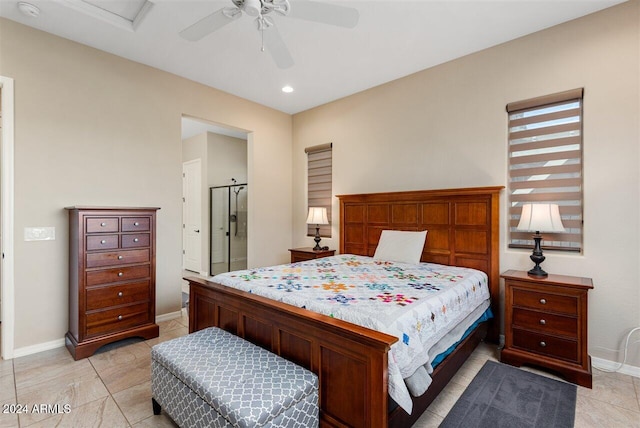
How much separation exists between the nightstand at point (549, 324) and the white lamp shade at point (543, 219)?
15.8 inches

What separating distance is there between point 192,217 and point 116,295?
357 centimetres

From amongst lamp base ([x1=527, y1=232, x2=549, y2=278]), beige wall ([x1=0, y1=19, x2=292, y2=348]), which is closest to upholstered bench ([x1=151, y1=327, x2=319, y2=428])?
beige wall ([x1=0, y1=19, x2=292, y2=348])

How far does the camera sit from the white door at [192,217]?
6.06 m

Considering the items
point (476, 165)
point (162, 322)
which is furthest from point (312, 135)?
point (162, 322)

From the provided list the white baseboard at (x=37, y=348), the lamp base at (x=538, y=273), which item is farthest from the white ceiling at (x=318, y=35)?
the white baseboard at (x=37, y=348)

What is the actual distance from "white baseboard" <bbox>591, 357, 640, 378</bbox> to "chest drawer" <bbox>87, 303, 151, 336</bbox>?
4.03m

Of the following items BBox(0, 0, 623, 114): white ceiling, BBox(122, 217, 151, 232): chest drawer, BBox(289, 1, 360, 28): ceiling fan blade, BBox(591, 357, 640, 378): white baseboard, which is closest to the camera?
BBox(289, 1, 360, 28): ceiling fan blade

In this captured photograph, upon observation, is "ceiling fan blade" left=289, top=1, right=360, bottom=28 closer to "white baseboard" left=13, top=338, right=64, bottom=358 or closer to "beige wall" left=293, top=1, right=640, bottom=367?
"beige wall" left=293, top=1, right=640, bottom=367

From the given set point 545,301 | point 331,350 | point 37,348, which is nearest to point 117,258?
point 37,348

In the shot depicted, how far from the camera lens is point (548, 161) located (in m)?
2.79

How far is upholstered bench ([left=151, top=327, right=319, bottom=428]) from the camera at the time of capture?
4.44ft

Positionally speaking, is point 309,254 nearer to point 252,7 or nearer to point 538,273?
point 538,273

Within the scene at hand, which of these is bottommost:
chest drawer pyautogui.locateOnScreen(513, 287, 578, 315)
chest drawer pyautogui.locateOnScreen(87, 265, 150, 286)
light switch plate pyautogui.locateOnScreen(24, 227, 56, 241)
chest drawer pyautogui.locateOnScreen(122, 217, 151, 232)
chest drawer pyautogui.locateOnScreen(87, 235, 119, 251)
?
chest drawer pyautogui.locateOnScreen(513, 287, 578, 315)

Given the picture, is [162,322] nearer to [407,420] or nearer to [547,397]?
[407,420]
